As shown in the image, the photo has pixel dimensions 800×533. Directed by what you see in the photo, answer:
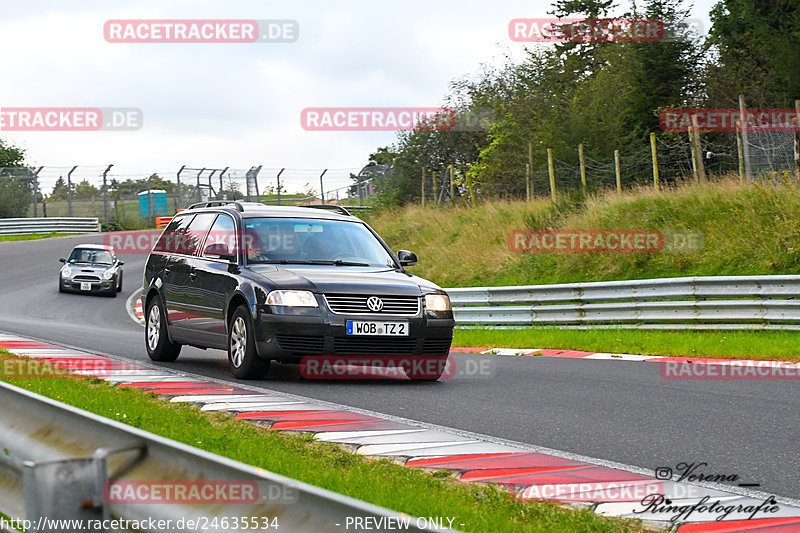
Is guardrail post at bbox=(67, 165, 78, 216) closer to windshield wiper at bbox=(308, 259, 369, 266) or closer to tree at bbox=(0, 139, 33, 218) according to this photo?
tree at bbox=(0, 139, 33, 218)

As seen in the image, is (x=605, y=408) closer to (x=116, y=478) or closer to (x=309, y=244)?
(x=309, y=244)

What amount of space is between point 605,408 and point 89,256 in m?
24.9

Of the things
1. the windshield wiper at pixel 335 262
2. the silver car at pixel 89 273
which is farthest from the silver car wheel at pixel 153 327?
the silver car at pixel 89 273

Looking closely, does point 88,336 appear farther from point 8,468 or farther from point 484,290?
point 8,468

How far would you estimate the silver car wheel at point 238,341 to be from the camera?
389 inches

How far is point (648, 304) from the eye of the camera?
1678cm

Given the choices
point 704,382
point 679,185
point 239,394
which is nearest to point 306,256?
point 239,394

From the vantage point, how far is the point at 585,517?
449 cm

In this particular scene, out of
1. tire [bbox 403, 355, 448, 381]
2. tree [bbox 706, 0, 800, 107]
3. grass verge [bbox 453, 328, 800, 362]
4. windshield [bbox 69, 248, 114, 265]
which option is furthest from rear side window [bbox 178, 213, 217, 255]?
tree [bbox 706, 0, 800, 107]

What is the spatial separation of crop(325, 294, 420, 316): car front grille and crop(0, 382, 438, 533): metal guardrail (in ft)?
18.1

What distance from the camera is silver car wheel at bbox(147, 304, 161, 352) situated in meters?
12.0

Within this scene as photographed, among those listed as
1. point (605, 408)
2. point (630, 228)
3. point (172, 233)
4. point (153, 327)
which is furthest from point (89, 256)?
point (605, 408)

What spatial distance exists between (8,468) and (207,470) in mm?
1570

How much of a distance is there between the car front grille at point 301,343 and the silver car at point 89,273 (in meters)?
21.8
